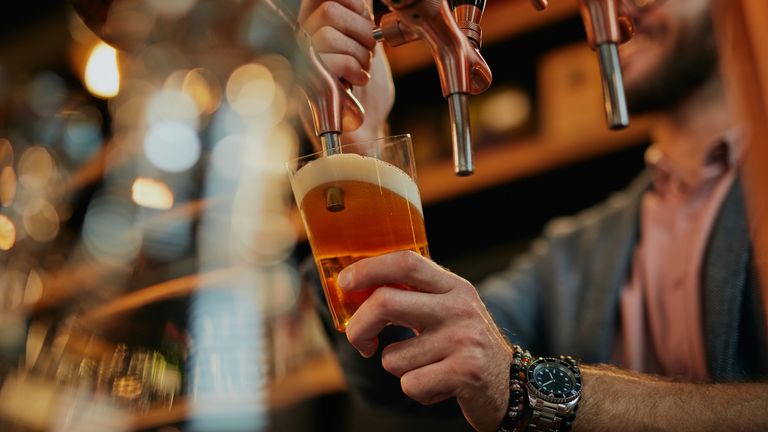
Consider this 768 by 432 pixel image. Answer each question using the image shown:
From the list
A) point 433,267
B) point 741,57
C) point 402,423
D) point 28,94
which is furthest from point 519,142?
point 28,94

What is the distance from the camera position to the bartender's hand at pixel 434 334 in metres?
0.74

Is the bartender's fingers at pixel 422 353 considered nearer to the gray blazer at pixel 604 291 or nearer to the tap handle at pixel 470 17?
the tap handle at pixel 470 17

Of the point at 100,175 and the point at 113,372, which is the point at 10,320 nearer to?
the point at 100,175

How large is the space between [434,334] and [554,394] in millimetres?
155

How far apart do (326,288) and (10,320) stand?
1604 millimetres

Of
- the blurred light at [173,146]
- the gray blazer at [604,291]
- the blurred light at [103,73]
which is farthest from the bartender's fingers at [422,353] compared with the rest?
the blurred light at [103,73]

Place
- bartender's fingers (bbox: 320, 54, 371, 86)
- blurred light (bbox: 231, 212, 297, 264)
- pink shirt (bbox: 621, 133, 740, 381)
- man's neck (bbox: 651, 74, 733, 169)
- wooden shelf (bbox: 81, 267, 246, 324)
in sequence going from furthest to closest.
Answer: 1. blurred light (bbox: 231, 212, 297, 264)
2. man's neck (bbox: 651, 74, 733, 169)
3. pink shirt (bbox: 621, 133, 740, 381)
4. wooden shelf (bbox: 81, 267, 246, 324)
5. bartender's fingers (bbox: 320, 54, 371, 86)

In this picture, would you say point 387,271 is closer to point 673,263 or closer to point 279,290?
point 673,263

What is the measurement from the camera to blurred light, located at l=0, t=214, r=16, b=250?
2234mm

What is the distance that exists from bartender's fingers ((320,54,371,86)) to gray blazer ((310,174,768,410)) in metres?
0.40

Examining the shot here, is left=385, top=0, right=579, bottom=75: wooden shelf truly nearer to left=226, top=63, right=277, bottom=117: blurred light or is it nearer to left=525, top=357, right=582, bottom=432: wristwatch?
left=226, top=63, right=277, bottom=117: blurred light

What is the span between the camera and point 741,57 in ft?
3.42

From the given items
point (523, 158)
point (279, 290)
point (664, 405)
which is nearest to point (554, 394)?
point (664, 405)

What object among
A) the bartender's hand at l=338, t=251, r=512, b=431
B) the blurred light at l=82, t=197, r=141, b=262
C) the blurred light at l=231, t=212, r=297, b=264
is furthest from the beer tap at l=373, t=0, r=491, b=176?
the blurred light at l=231, t=212, r=297, b=264
